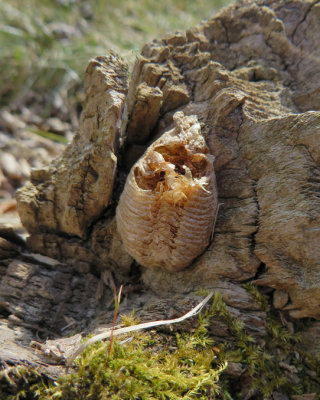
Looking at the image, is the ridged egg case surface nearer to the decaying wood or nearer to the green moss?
the decaying wood

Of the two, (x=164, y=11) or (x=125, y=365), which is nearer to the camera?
(x=125, y=365)

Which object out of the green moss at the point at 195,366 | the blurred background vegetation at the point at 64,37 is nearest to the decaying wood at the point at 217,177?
the green moss at the point at 195,366

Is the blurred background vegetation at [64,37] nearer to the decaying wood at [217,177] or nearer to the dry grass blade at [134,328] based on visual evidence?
the decaying wood at [217,177]

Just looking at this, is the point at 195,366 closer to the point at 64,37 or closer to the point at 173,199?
the point at 173,199

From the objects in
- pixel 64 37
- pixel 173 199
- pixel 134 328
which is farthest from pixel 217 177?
pixel 64 37

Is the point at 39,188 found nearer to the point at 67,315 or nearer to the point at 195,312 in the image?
the point at 67,315

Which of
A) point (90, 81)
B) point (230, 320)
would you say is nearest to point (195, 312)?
point (230, 320)
